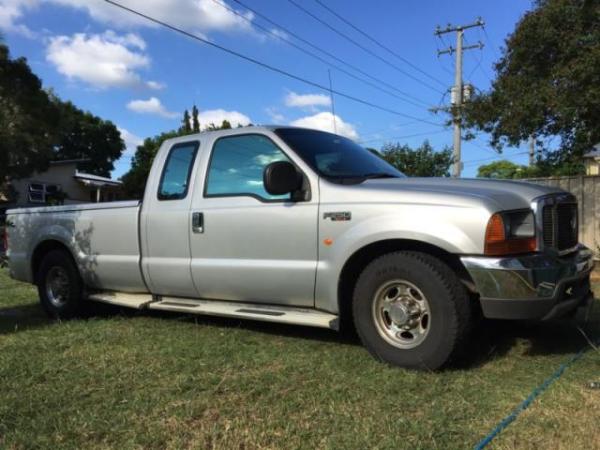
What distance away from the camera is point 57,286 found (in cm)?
649

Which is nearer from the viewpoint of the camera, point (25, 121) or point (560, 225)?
point (560, 225)

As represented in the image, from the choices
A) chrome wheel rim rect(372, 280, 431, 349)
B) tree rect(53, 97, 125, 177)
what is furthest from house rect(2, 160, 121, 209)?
chrome wheel rim rect(372, 280, 431, 349)

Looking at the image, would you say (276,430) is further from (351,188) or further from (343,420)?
(351,188)

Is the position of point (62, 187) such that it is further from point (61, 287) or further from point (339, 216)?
point (339, 216)

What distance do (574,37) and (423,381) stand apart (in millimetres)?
8149

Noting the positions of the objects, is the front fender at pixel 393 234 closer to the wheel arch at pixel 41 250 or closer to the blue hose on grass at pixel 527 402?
the blue hose on grass at pixel 527 402

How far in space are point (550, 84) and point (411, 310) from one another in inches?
298

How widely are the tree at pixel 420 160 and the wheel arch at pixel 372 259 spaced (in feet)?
39.5

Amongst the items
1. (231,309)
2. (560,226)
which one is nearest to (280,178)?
(231,309)

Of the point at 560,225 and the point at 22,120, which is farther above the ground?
the point at 22,120

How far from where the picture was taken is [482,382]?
149 inches

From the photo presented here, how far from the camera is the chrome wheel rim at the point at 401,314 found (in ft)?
13.1

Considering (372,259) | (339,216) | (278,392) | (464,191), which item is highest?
(464,191)

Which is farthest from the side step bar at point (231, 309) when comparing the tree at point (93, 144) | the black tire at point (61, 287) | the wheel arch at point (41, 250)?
the tree at point (93, 144)
